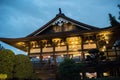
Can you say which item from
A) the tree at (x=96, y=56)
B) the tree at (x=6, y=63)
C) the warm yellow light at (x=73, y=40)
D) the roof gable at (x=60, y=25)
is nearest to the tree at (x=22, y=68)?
the tree at (x=6, y=63)

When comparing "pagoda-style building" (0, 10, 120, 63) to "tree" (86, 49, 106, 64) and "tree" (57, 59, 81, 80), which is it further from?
"tree" (57, 59, 81, 80)

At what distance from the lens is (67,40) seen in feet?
91.6

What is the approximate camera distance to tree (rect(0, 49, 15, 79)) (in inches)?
779

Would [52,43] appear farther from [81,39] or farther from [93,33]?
[93,33]

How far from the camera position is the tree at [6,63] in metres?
19.8

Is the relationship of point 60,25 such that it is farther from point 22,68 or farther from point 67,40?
point 22,68

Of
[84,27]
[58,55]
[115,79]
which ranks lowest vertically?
[115,79]

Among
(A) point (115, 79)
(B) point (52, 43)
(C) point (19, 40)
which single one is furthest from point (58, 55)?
(A) point (115, 79)

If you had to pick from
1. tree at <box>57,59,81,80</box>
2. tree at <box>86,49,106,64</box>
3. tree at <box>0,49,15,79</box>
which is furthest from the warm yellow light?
tree at <box>0,49,15,79</box>

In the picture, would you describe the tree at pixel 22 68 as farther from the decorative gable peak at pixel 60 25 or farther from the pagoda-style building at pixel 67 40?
the decorative gable peak at pixel 60 25

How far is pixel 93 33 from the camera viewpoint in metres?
25.3

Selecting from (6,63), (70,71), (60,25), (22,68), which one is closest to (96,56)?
(70,71)

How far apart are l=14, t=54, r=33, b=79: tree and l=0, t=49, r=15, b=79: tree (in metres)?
0.63

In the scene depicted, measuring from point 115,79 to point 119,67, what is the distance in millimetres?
6286
